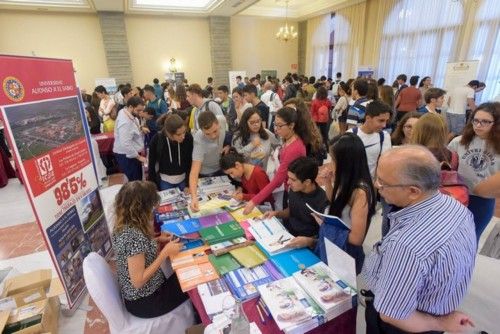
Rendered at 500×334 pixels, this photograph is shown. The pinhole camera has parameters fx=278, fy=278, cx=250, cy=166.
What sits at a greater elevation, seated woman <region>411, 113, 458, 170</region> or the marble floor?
seated woman <region>411, 113, 458, 170</region>

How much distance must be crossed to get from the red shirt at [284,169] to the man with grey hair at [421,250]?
43.1 inches

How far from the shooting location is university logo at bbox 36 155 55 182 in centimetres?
177

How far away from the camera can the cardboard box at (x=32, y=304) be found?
1.77 meters

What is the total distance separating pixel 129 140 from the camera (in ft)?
11.1

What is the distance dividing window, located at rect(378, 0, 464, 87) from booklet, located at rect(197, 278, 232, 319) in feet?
27.8

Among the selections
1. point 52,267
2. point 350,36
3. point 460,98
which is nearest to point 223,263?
point 52,267

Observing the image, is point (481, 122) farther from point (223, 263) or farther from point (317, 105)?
point (317, 105)

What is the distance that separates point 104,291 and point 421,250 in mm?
1433

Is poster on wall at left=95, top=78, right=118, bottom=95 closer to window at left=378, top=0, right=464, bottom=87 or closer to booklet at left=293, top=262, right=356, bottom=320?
window at left=378, top=0, right=464, bottom=87

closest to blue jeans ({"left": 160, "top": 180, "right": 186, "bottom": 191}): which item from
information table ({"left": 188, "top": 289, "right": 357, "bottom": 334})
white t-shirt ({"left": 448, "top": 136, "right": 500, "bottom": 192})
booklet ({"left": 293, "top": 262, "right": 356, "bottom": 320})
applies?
information table ({"left": 188, "top": 289, "right": 357, "bottom": 334})

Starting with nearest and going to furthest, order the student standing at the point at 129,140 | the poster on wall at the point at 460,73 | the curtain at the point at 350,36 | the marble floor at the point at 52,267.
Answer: the marble floor at the point at 52,267 < the student standing at the point at 129,140 < the poster on wall at the point at 460,73 < the curtain at the point at 350,36

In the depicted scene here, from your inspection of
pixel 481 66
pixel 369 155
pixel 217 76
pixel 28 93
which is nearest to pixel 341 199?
pixel 369 155

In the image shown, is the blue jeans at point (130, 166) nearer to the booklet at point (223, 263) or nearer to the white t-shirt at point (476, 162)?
the booklet at point (223, 263)

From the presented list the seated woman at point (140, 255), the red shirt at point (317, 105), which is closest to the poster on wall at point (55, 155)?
the seated woman at point (140, 255)
